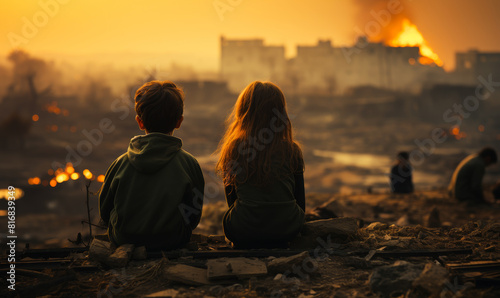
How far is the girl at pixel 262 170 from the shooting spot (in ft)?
10.8

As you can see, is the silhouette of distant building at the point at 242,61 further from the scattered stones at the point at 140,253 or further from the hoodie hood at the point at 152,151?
the scattered stones at the point at 140,253

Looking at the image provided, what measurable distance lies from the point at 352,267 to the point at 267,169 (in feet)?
3.30

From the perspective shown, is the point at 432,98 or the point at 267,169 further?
the point at 432,98

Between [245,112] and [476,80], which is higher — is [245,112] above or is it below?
below

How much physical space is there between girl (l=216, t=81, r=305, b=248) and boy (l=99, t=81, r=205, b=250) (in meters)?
0.32

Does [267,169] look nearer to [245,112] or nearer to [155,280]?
[245,112]

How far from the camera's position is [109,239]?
350cm

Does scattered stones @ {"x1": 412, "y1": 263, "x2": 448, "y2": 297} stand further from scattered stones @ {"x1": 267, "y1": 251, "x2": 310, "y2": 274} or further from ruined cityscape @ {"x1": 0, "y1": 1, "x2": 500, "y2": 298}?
scattered stones @ {"x1": 267, "y1": 251, "x2": 310, "y2": 274}

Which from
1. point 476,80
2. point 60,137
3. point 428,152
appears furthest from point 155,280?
point 476,80

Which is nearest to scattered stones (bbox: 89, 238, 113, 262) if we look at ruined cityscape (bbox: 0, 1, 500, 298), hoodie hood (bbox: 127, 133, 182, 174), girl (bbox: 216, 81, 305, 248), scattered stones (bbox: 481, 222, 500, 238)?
ruined cityscape (bbox: 0, 1, 500, 298)

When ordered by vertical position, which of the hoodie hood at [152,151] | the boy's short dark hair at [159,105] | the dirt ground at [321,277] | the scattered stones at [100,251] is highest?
the boy's short dark hair at [159,105]

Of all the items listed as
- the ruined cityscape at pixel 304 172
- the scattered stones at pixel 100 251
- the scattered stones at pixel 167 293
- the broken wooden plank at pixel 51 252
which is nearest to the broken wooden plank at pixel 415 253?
the ruined cityscape at pixel 304 172

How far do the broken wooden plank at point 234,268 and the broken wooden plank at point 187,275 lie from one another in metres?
0.06

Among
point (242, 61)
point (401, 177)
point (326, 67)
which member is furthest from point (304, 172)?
point (326, 67)
